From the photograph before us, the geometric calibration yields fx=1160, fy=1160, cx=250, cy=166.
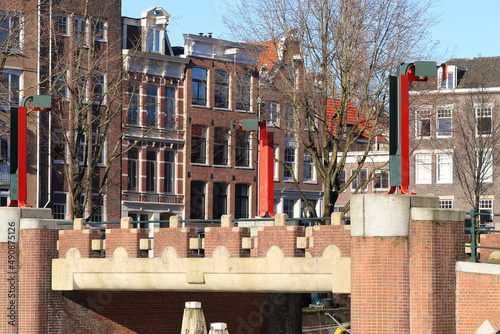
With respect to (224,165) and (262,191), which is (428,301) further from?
(224,165)

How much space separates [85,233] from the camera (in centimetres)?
2625

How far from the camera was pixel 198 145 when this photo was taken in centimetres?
5728

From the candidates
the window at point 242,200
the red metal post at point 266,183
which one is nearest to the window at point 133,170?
the window at point 242,200

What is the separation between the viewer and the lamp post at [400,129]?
2064 centimetres

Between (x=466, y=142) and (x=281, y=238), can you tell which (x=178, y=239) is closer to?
(x=281, y=238)

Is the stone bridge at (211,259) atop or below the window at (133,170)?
below

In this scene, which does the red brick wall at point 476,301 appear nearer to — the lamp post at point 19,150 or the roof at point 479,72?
the lamp post at point 19,150

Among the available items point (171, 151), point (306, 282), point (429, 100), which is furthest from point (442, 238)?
point (171, 151)

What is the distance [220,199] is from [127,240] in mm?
33411

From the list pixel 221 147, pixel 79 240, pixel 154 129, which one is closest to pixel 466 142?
pixel 221 147

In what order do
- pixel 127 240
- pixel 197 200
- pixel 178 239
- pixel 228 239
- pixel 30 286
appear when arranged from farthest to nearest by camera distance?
pixel 197 200 → pixel 30 286 → pixel 127 240 → pixel 178 239 → pixel 228 239

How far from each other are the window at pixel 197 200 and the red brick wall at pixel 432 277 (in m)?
37.7

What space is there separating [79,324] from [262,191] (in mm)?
5315

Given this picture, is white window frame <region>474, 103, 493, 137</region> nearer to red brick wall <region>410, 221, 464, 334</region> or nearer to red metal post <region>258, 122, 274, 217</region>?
red metal post <region>258, 122, 274, 217</region>
